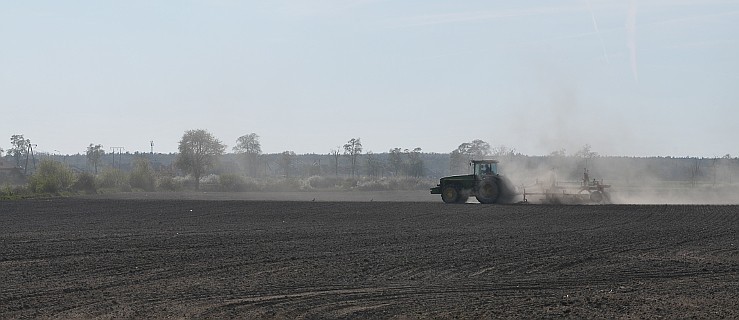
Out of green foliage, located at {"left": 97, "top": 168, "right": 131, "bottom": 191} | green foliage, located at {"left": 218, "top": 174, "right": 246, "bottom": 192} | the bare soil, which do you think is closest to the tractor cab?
the bare soil

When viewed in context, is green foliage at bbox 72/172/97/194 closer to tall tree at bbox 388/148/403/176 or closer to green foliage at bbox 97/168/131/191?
green foliage at bbox 97/168/131/191

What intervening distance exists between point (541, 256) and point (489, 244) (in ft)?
10.3

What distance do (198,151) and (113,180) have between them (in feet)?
88.1

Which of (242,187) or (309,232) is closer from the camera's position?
(309,232)

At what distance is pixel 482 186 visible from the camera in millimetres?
47906

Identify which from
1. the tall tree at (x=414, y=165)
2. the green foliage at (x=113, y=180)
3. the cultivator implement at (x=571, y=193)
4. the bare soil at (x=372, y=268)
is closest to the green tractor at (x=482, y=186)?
the cultivator implement at (x=571, y=193)

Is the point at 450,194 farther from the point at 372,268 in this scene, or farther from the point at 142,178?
the point at 142,178

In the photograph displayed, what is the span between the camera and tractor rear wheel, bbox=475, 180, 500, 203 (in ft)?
156

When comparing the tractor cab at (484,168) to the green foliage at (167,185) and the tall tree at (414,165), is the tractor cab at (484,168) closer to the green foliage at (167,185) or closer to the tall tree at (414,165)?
the green foliage at (167,185)

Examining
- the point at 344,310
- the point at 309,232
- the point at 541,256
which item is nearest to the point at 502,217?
the point at 309,232

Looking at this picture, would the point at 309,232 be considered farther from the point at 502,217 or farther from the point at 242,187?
the point at 242,187

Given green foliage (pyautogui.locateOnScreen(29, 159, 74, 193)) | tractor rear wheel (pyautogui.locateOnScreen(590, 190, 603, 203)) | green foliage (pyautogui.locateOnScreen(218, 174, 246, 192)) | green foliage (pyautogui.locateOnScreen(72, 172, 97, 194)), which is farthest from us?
green foliage (pyautogui.locateOnScreen(218, 174, 246, 192))

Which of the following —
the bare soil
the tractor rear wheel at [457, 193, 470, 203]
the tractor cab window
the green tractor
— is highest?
the tractor cab window

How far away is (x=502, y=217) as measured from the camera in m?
37.1
